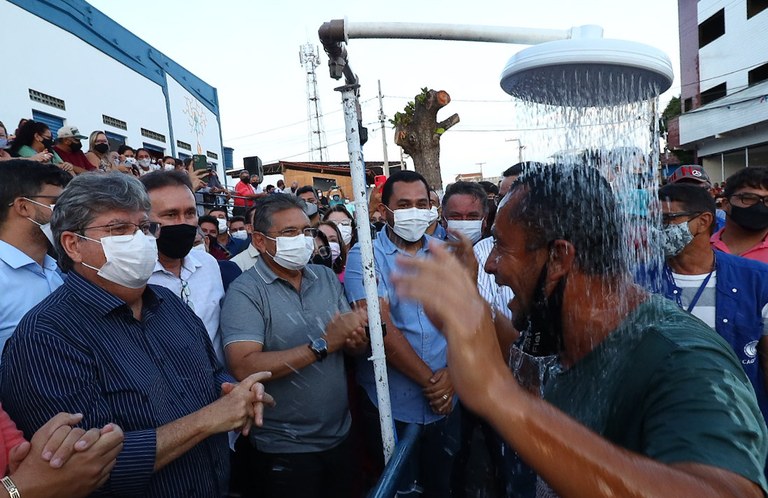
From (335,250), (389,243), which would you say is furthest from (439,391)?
(335,250)

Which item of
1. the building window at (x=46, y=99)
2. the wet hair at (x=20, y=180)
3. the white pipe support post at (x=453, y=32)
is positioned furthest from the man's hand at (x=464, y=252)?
the building window at (x=46, y=99)

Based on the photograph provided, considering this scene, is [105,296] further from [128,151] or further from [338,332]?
[128,151]

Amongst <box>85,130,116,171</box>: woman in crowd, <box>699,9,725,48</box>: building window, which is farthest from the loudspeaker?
<box>699,9,725,48</box>: building window

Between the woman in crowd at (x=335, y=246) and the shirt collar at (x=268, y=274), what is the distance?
1.91 m

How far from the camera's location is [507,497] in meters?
3.27

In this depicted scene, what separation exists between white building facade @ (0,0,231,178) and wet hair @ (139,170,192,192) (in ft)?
29.2

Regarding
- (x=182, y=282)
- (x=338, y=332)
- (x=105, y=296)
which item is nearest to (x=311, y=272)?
(x=338, y=332)

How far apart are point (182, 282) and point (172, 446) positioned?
4.28ft

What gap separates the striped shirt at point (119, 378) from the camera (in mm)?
1624

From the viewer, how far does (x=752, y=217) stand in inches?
137

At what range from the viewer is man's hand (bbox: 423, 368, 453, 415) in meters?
2.86

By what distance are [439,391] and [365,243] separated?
1.34 meters

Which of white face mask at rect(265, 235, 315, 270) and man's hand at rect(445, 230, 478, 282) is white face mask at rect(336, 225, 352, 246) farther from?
man's hand at rect(445, 230, 478, 282)

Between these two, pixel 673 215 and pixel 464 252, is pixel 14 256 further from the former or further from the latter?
pixel 673 215
